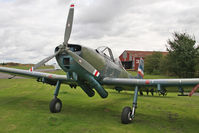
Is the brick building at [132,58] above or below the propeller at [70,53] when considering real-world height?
above

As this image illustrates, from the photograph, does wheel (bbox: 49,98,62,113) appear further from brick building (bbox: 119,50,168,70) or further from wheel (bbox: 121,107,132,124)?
brick building (bbox: 119,50,168,70)

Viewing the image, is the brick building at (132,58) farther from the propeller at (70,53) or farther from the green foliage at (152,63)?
the propeller at (70,53)

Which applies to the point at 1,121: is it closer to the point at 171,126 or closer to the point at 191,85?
the point at 171,126

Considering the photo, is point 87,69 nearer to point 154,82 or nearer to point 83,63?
point 83,63

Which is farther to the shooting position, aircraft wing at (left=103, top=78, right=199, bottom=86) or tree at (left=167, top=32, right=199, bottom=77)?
tree at (left=167, top=32, right=199, bottom=77)

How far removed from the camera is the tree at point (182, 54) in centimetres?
2581

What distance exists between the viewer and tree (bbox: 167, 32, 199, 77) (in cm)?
2581

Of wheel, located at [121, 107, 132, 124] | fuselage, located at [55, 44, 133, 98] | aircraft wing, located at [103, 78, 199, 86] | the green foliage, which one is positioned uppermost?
the green foliage

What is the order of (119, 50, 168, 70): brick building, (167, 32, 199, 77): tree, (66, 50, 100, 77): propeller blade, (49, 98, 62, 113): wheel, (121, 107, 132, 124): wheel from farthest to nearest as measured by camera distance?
(119, 50, 168, 70): brick building → (167, 32, 199, 77): tree → (49, 98, 62, 113): wheel → (121, 107, 132, 124): wheel → (66, 50, 100, 77): propeller blade

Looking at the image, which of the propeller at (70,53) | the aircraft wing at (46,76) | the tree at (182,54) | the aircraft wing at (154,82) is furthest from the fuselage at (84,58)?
the tree at (182,54)

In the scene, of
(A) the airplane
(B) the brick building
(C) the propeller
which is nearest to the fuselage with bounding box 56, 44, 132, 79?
(A) the airplane

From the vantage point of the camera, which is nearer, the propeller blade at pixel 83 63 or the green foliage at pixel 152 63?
the propeller blade at pixel 83 63

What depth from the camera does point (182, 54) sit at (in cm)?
2612

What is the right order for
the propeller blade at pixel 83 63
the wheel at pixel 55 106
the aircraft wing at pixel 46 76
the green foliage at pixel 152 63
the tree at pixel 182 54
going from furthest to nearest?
the green foliage at pixel 152 63 < the tree at pixel 182 54 < the aircraft wing at pixel 46 76 < the wheel at pixel 55 106 < the propeller blade at pixel 83 63
